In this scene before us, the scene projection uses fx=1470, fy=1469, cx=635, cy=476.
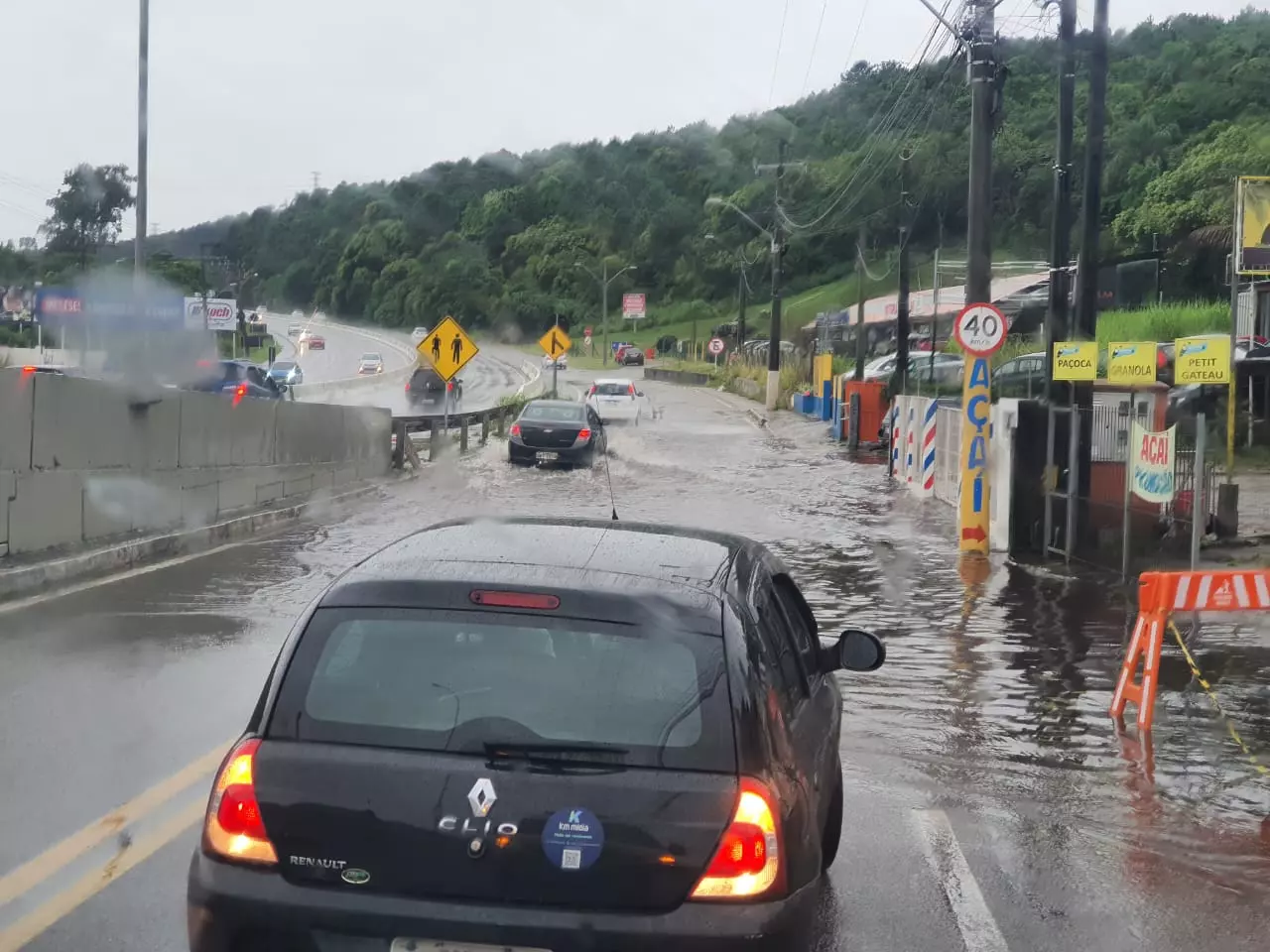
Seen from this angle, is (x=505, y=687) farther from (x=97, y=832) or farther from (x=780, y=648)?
(x=97, y=832)

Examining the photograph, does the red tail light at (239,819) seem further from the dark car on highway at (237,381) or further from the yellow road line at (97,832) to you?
the dark car on highway at (237,381)

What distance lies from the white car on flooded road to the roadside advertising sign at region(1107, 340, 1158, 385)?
93.6ft

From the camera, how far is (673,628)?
3744 mm

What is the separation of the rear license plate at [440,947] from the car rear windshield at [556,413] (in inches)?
1092

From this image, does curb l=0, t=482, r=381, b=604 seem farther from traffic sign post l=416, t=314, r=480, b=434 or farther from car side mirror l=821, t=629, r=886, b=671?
car side mirror l=821, t=629, r=886, b=671

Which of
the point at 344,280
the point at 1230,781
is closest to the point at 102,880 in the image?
the point at 1230,781

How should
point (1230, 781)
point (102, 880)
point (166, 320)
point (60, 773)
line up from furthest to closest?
point (166, 320)
point (1230, 781)
point (60, 773)
point (102, 880)

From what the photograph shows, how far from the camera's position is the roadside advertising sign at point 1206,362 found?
16.8 metres

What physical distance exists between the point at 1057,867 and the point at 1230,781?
6.62ft

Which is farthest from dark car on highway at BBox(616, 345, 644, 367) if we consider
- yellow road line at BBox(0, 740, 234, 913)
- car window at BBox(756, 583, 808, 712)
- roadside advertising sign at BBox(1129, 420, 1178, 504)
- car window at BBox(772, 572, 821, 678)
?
car window at BBox(756, 583, 808, 712)

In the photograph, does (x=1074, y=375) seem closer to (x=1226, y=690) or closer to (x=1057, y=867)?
(x=1226, y=690)

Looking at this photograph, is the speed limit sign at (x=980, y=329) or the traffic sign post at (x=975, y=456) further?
the traffic sign post at (x=975, y=456)

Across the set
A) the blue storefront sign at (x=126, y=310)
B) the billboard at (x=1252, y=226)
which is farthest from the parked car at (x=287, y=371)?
the billboard at (x=1252, y=226)

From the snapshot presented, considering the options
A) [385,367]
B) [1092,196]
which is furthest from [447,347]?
[385,367]
